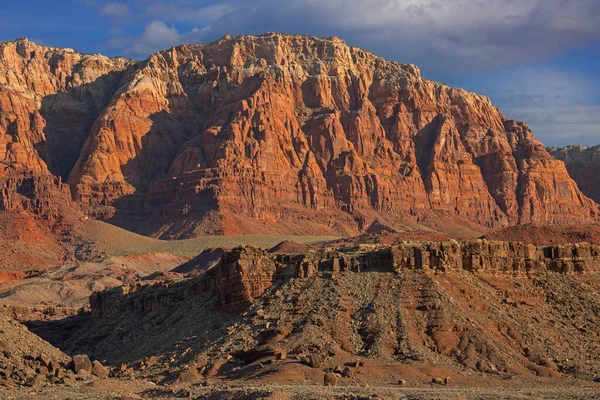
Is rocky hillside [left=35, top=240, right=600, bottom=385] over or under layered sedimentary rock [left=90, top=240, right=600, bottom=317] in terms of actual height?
under

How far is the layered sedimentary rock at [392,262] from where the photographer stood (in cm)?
8269

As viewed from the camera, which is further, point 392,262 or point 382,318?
point 392,262

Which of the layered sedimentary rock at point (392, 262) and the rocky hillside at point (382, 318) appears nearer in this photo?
the rocky hillside at point (382, 318)

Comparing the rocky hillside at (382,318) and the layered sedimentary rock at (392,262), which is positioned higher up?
the layered sedimentary rock at (392,262)

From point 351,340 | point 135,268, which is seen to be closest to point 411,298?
point 351,340

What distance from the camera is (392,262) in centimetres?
8206

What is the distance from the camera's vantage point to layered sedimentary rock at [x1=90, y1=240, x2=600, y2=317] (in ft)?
271

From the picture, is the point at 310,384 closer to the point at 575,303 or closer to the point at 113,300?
the point at 575,303

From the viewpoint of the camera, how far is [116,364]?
264ft

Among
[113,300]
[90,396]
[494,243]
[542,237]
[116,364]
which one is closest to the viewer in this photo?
[90,396]

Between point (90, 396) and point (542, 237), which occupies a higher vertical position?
point (542, 237)

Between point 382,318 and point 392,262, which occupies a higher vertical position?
point 392,262

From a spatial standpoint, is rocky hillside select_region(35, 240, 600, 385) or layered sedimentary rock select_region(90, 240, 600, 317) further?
layered sedimentary rock select_region(90, 240, 600, 317)

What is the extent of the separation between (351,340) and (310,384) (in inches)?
394
